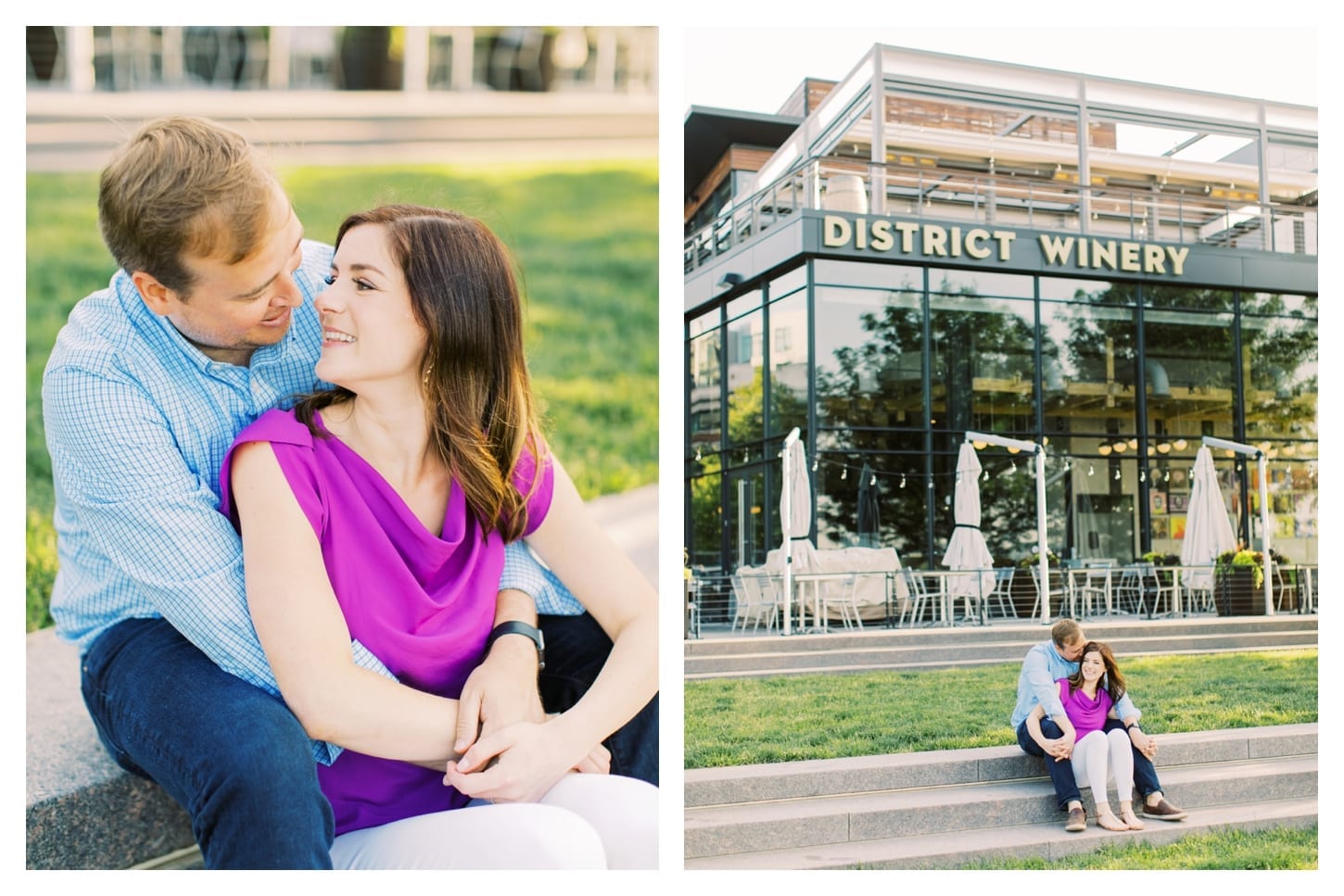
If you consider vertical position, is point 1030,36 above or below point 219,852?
above

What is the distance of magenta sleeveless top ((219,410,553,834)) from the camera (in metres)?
2.65

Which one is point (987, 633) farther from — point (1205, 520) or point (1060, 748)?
point (1205, 520)

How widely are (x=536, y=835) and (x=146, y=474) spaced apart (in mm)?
1197

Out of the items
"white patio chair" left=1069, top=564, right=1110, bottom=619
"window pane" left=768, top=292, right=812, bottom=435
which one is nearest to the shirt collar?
"window pane" left=768, top=292, right=812, bottom=435

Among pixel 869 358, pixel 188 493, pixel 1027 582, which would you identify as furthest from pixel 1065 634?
pixel 188 493

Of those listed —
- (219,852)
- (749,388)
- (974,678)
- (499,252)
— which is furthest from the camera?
(749,388)

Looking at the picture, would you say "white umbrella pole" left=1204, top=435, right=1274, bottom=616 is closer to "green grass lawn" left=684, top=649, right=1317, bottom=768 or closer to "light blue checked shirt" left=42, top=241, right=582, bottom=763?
"green grass lawn" left=684, top=649, right=1317, bottom=768

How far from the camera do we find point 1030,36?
14.2ft

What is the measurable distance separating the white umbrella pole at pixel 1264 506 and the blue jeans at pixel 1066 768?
1.89 meters
